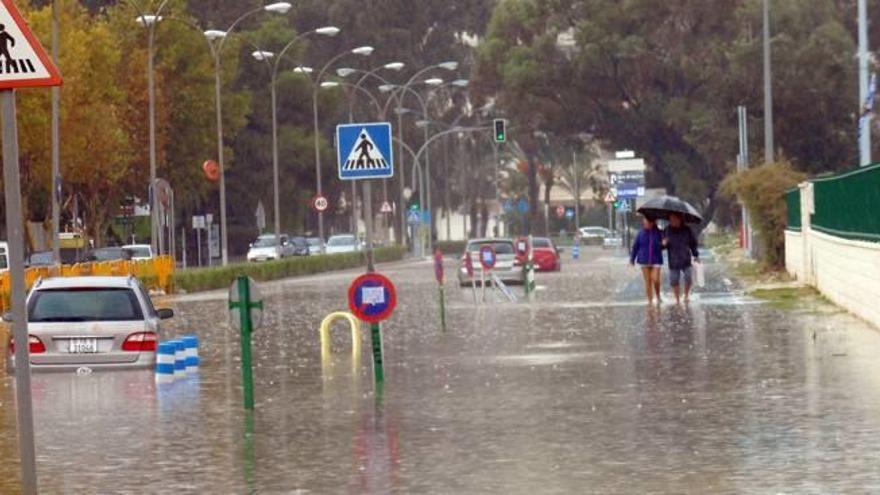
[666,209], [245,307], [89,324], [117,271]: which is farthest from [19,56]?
[117,271]

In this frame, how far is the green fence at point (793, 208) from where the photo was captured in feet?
158

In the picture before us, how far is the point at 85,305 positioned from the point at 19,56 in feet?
40.9

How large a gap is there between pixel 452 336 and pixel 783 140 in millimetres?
62668

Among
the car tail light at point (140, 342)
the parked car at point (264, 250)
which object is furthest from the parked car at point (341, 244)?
the car tail light at point (140, 342)

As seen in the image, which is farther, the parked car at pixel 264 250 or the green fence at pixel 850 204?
the parked car at pixel 264 250

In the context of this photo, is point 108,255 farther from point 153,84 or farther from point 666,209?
point 666,209

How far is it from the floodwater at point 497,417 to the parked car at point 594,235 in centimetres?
12347

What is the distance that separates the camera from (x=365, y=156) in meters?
22.7

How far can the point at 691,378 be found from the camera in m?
21.9

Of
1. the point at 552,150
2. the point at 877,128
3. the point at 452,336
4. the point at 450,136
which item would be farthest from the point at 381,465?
the point at 552,150

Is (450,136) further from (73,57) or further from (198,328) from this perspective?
(198,328)

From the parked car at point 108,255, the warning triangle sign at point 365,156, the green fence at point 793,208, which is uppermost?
the warning triangle sign at point 365,156

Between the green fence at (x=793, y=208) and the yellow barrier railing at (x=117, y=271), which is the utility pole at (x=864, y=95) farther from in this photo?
the yellow barrier railing at (x=117, y=271)

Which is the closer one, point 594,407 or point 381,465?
point 381,465
